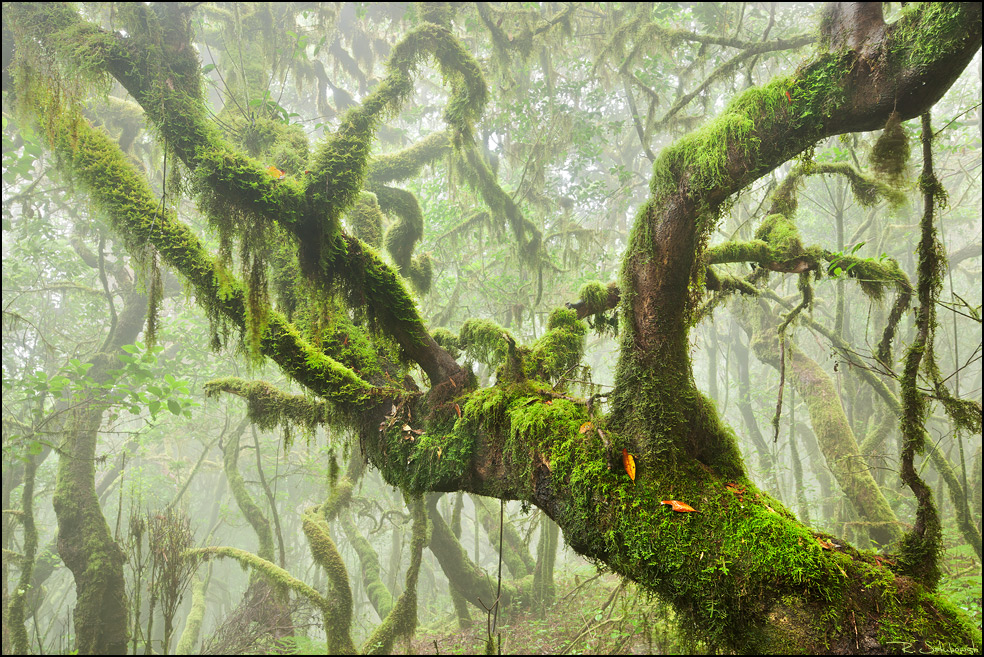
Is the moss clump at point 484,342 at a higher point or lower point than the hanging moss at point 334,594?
higher

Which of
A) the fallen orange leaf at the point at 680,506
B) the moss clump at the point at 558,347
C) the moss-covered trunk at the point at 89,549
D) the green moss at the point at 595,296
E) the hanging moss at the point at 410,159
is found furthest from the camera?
the hanging moss at the point at 410,159

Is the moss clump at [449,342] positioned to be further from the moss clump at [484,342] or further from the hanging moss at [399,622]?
the hanging moss at [399,622]

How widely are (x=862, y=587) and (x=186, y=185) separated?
548 cm

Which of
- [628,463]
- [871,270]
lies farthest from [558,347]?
[871,270]

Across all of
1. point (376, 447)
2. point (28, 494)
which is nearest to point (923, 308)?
point (376, 447)

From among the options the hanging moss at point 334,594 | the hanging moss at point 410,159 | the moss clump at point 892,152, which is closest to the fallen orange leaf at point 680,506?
the moss clump at point 892,152

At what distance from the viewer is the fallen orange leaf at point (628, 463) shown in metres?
2.58

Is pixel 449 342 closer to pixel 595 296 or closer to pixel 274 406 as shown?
pixel 595 296

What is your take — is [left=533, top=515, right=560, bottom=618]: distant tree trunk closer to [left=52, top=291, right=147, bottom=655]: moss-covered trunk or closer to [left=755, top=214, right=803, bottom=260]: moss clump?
[left=755, top=214, right=803, bottom=260]: moss clump

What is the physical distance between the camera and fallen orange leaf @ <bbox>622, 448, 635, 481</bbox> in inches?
102

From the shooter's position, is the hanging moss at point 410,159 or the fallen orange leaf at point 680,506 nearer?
the fallen orange leaf at point 680,506

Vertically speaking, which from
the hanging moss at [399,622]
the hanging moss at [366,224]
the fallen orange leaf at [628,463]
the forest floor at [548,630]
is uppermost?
the hanging moss at [366,224]

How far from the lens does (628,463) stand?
104 inches

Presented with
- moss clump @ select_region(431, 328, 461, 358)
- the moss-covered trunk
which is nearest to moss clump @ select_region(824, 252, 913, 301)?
moss clump @ select_region(431, 328, 461, 358)
